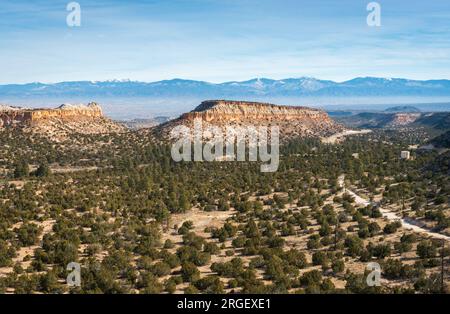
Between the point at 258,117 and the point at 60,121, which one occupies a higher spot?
the point at 258,117

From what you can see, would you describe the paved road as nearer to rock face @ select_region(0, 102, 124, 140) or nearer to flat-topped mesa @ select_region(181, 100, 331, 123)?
flat-topped mesa @ select_region(181, 100, 331, 123)

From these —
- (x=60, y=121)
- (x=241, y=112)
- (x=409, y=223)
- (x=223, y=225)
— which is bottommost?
(x=223, y=225)

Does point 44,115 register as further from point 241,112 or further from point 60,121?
point 241,112

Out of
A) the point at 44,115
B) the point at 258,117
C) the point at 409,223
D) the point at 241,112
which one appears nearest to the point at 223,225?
the point at 409,223

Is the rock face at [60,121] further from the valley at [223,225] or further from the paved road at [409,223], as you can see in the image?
the paved road at [409,223]

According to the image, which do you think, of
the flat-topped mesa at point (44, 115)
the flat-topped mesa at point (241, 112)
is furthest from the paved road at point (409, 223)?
the flat-topped mesa at point (44, 115)

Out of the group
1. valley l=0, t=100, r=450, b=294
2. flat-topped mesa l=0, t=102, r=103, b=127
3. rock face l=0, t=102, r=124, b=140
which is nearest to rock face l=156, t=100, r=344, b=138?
rock face l=0, t=102, r=124, b=140
